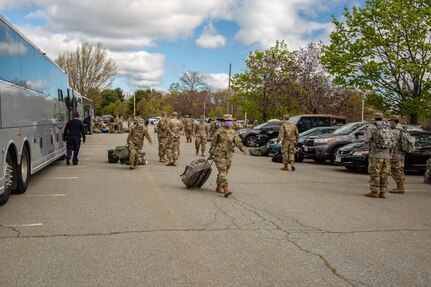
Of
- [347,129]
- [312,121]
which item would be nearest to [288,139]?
[347,129]

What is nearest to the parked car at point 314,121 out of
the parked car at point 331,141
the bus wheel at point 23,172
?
the parked car at point 331,141

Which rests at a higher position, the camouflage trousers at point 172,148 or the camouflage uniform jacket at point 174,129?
the camouflage uniform jacket at point 174,129

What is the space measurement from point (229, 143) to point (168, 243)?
14.0 feet

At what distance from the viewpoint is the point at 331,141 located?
1756 cm

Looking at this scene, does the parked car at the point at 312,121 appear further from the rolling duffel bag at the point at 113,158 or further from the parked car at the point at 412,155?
the rolling duffel bag at the point at 113,158

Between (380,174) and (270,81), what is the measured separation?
28.5 metres

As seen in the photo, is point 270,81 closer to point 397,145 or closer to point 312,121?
point 312,121

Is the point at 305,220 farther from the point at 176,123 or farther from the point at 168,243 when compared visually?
the point at 176,123

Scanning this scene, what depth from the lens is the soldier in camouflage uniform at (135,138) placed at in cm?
1419

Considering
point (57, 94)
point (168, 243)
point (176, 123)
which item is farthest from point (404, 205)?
point (57, 94)

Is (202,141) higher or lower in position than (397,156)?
lower

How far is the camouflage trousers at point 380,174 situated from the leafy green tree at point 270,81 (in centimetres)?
2729

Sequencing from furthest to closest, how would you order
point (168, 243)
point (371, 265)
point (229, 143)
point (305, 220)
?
point (229, 143)
point (305, 220)
point (168, 243)
point (371, 265)

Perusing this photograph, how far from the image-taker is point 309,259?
5.30m
